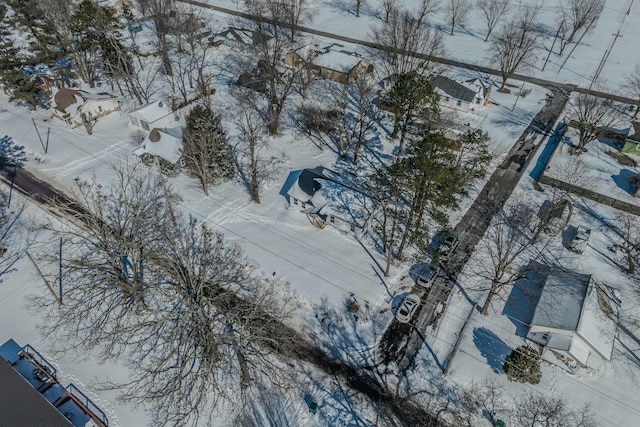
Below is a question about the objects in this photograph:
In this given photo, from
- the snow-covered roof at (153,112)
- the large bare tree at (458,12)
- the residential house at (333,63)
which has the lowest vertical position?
the snow-covered roof at (153,112)

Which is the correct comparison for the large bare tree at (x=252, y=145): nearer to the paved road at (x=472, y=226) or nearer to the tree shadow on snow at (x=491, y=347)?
the paved road at (x=472, y=226)

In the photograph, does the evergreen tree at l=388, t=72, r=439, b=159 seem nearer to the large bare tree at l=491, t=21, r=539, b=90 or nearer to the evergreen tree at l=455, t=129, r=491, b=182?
the evergreen tree at l=455, t=129, r=491, b=182

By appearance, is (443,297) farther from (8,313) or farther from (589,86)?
(589,86)

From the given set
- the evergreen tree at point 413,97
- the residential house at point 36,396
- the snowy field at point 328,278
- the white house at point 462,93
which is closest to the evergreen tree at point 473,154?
the snowy field at point 328,278

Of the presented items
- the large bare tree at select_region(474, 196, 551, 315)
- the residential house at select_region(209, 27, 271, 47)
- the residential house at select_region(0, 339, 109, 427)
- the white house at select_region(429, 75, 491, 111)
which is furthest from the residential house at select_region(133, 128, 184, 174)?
the white house at select_region(429, 75, 491, 111)

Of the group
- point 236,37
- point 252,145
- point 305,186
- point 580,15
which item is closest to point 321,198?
point 305,186

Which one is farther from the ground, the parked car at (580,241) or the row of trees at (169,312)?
the parked car at (580,241)

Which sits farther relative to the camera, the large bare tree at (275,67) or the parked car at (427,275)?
the large bare tree at (275,67)
